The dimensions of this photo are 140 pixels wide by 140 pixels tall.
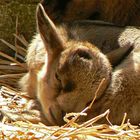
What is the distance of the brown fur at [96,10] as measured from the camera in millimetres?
3178

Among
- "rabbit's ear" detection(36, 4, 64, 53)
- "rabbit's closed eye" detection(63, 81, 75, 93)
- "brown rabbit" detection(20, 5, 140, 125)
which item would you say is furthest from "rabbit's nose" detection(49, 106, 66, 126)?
"rabbit's ear" detection(36, 4, 64, 53)

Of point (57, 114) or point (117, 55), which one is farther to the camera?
point (117, 55)

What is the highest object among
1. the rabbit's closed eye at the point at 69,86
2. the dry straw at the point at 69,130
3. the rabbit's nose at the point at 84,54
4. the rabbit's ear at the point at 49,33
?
the rabbit's ear at the point at 49,33

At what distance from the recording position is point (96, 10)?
3248mm

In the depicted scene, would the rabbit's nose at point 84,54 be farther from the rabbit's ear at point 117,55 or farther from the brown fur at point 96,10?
the brown fur at point 96,10

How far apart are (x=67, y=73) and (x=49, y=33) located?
0.25m

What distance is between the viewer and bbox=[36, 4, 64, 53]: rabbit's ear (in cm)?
260

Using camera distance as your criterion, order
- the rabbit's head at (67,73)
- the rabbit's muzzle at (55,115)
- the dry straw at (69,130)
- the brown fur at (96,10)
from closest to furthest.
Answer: the dry straw at (69,130) < the rabbit's head at (67,73) < the rabbit's muzzle at (55,115) < the brown fur at (96,10)

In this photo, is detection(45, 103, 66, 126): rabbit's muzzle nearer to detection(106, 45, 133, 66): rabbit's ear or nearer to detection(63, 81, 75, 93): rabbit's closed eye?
detection(63, 81, 75, 93): rabbit's closed eye

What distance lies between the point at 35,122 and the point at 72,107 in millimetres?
362

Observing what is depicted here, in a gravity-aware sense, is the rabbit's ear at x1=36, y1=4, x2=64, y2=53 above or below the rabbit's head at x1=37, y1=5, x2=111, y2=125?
above

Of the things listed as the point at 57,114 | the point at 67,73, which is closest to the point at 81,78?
the point at 67,73

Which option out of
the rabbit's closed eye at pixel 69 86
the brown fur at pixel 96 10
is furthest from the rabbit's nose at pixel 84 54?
the brown fur at pixel 96 10

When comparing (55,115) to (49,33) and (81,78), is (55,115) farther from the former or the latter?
(49,33)
